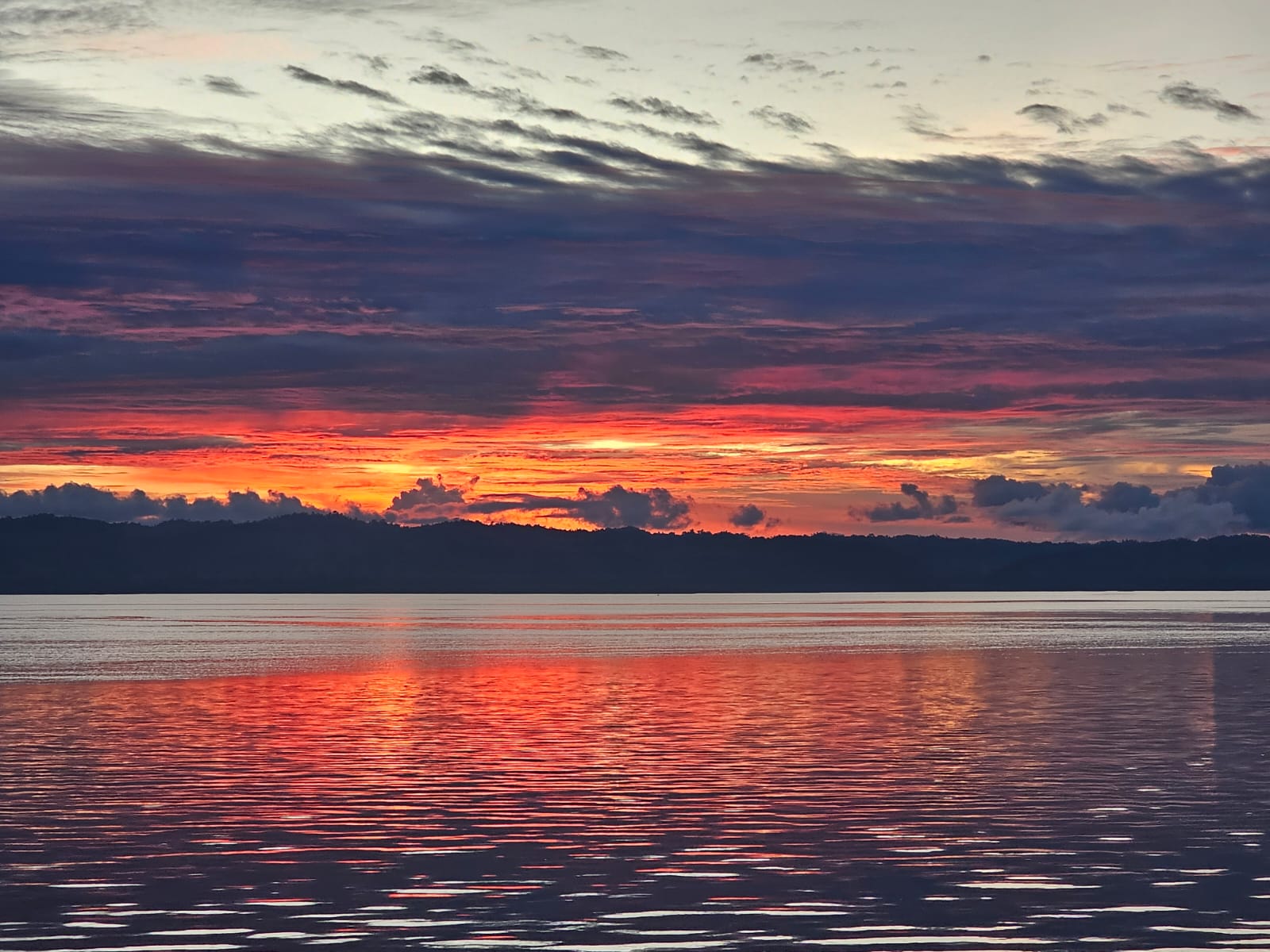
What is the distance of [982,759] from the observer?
44.0m

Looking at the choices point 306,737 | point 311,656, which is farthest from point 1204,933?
point 311,656

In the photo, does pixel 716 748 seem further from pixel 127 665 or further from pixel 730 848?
pixel 127 665

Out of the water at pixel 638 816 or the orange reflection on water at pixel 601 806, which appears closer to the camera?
the water at pixel 638 816

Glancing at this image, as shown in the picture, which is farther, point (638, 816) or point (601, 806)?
point (601, 806)

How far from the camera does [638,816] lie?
33562mm

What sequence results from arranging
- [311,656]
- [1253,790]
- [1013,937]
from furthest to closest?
[311,656] < [1253,790] < [1013,937]

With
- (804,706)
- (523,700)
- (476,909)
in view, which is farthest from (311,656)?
(476,909)

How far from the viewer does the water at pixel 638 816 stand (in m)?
23.0

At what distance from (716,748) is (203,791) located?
49.2ft

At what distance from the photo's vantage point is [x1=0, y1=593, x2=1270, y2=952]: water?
75.4 feet

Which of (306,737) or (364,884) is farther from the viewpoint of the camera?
(306,737)

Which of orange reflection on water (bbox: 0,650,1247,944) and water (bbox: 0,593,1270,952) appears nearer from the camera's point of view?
water (bbox: 0,593,1270,952)

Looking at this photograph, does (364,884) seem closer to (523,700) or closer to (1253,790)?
(1253,790)

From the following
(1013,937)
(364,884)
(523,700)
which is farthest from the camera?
(523,700)
